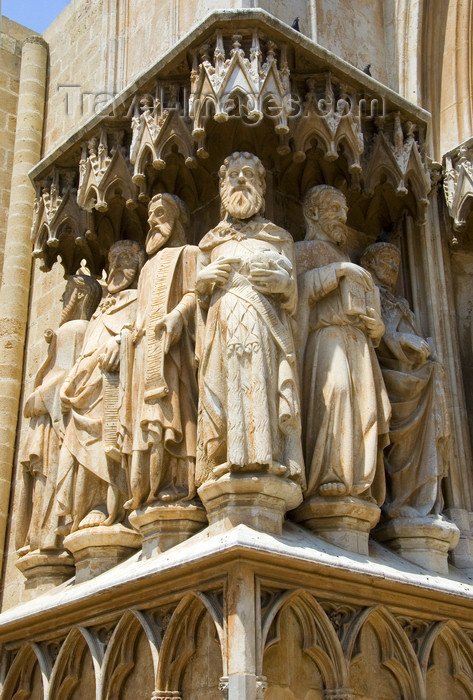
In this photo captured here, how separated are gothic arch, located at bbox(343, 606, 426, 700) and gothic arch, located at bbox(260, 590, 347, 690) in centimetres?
18

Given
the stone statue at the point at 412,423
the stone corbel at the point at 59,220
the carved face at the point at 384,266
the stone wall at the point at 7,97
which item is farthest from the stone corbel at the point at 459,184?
the stone wall at the point at 7,97

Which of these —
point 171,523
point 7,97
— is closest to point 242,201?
point 171,523

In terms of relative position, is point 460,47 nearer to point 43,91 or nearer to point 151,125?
point 151,125

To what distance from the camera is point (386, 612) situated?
4875 mm

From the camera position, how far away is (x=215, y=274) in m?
5.12

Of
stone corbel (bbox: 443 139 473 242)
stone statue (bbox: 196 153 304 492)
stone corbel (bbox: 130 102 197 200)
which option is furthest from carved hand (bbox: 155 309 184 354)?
stone corbel (bbox: 443 139 473 242)

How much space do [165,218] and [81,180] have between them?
0.76 metres

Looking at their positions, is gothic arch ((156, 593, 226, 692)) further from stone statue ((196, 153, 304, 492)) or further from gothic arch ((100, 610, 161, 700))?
stone statue ((196, 153, 304, 492))

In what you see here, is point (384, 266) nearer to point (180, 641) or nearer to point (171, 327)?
point (171, 327)

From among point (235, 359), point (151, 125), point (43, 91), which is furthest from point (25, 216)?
point (235, 359)

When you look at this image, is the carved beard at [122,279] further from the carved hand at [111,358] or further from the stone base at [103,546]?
the stone base at [103,546]

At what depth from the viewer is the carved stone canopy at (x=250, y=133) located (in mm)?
5551

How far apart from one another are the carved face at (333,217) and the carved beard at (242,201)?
1.59ft

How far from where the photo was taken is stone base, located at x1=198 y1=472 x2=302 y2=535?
15.3 feet
